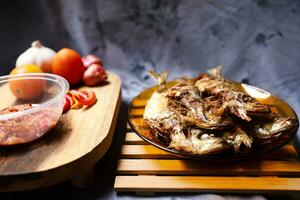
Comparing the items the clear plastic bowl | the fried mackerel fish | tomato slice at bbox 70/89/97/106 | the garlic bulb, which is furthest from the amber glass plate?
the garlic bulb

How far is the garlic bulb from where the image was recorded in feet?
4.22

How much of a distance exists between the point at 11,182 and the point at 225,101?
0.66 metres

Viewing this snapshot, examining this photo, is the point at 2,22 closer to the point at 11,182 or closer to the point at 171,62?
the point at 171,62

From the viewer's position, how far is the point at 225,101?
0.98 metres

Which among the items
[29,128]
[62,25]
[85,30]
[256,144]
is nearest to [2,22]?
[62,25]

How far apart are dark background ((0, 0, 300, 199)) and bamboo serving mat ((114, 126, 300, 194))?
18.0 inches

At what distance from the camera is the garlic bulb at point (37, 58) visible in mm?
1286

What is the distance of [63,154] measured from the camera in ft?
2.81

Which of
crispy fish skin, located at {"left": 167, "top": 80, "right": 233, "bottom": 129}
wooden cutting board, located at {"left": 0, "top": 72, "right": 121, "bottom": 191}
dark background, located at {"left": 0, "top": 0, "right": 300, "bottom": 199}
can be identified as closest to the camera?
wooden cutting board, located at {"left": 0, "top": 72, "right": 121, "bottom": 191}

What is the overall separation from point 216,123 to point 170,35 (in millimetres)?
848

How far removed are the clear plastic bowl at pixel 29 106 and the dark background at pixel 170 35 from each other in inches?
14.6

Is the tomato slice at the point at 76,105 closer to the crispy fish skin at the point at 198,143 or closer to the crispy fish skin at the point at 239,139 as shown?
the crispy fish skin at the point at 198,143

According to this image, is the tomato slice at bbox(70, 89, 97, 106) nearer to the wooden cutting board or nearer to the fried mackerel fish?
the wooden cutting board

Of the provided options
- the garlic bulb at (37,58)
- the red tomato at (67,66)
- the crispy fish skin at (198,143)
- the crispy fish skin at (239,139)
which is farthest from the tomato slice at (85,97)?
the crispy fish skin at (239,139)
